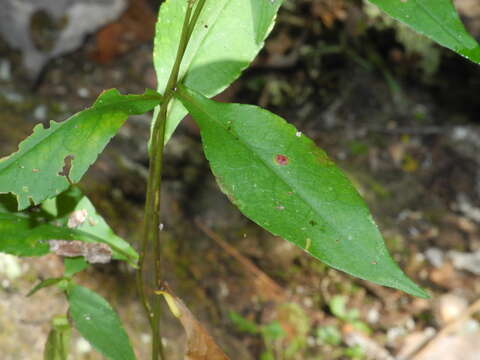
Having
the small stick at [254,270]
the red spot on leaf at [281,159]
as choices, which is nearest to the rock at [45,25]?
the small stick at [254,270]

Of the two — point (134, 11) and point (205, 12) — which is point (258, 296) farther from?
point (134, 11)

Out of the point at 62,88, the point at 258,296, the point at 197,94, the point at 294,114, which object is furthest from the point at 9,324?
the point at 294,114

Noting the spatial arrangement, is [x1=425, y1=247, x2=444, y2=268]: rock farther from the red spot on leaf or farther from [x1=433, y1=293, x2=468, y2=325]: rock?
the red spot on leaf

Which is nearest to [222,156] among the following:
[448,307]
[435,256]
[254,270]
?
[254,270]

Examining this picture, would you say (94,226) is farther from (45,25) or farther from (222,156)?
(45,25)

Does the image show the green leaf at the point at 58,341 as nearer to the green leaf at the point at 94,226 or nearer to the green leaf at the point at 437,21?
the green leaf at the point at 94,226

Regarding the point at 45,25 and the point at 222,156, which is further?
the point at 45,25
